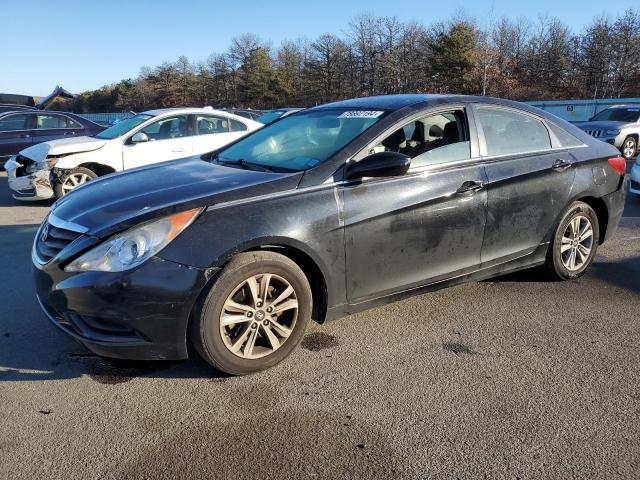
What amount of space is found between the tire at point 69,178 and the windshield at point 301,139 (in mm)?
5192

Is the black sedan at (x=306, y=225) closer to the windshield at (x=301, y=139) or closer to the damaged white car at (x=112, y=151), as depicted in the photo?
the windshield at (x=301, y=139)

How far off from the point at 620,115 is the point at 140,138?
546 inches

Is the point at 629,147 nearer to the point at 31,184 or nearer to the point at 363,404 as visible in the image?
the point at 31,184

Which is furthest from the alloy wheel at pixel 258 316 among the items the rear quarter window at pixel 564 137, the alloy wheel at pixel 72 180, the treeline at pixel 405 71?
the treeline at pixel 405 71

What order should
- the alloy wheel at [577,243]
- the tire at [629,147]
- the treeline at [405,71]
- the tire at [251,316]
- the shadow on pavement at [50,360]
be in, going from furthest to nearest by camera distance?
the treeline at [405,71] → the tire at [629,147] → the alloy wheel at [577,243] → the shadow on pavement at [50,360] → the tire at [251,316]

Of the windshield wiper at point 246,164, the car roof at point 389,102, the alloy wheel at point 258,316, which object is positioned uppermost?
the car roof at point 389,102

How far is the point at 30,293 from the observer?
4469 mm

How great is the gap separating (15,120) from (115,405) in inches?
474

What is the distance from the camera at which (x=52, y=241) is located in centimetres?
312

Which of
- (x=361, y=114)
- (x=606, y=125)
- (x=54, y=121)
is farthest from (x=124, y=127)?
(x=606, y=125)

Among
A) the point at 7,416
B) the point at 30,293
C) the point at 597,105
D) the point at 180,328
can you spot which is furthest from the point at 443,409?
the point at 597,105

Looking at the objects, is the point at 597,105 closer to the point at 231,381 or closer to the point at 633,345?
the point at 633,345

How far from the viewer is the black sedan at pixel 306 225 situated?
280cm

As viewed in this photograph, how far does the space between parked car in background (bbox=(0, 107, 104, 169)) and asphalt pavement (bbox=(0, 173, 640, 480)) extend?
31.4 ft
